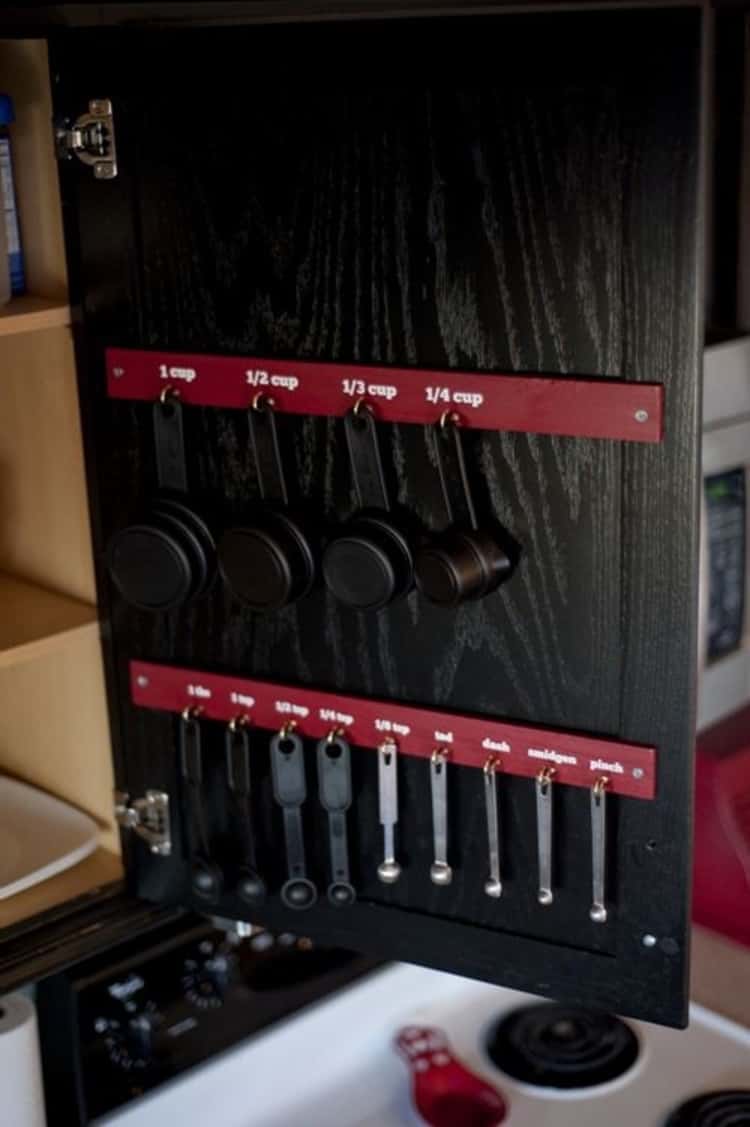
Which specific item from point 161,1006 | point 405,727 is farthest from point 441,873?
point 161,1006

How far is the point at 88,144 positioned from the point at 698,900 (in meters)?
1.04

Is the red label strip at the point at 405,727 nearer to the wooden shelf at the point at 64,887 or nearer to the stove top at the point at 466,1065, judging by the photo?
the wooden shelf at the point at 64,887

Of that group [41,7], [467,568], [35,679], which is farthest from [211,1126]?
[41,7]

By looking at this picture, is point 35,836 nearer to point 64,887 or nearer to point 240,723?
point 64,887

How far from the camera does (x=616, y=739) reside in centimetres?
109

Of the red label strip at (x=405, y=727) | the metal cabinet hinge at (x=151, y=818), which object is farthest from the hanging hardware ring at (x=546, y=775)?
the metal cabinet hinge at (x=151, y=818)

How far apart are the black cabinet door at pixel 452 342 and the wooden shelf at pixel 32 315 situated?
Answer: 29mm

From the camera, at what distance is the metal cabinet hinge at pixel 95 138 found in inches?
45.8

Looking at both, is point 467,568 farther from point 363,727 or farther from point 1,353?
point 1,353

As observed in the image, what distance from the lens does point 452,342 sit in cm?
108

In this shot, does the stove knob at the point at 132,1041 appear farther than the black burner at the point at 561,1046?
No

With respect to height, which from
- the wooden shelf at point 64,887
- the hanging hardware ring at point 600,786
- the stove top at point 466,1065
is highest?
the hanging hardware ring at point 600,786

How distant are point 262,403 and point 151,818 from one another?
0.39 metres

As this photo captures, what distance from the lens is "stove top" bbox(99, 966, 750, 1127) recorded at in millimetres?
1475
